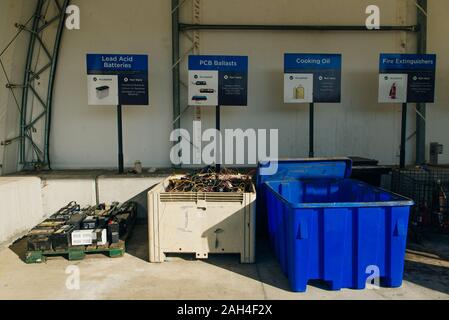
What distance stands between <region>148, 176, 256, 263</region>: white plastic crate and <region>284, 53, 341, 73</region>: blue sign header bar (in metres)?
3.02

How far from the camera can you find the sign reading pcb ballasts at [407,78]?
6324mm

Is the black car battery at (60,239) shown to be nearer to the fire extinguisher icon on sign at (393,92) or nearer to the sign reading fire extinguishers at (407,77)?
the sign reading fire extinguishers at (407,77)

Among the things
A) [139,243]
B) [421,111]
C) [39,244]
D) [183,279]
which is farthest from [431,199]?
[39,244]

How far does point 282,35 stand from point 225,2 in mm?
1259

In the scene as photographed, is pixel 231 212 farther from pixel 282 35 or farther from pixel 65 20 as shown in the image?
pixel 65 20

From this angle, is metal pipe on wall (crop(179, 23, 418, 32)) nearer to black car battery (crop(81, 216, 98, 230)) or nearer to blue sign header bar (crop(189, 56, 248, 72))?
blue sign header bar (crop(189, 56, 248, 72))

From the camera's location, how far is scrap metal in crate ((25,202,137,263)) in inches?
169

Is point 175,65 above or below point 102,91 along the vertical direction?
above

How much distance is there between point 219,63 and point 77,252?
3.71 m

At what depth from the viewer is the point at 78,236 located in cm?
441

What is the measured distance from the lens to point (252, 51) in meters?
7.11

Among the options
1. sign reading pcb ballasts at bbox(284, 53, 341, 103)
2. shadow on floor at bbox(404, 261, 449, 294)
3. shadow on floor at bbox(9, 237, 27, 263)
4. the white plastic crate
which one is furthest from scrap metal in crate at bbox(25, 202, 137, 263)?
sign reading pcb ballasts at bbox(284, 53, 341, 103)

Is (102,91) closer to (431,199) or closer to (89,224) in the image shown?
(89,224)

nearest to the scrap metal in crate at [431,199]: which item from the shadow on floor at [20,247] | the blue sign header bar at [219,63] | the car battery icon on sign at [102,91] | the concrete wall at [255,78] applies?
the concrete wall at [255,78]
